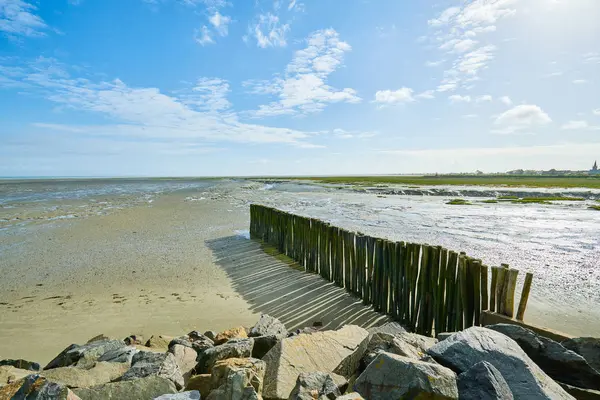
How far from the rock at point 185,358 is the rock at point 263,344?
72cm

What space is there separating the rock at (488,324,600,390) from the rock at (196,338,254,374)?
2.83 m

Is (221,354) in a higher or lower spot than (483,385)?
lower

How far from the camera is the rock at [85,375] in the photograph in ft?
10.3

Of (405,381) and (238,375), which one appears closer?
(405,381)

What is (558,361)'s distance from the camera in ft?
10.1

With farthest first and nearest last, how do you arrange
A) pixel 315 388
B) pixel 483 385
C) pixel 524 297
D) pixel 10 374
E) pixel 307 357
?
1. pixel 524 297
2. pixel 10 374
3. pixel 307 357
4. pixel 315 388
5. pixel 483 385

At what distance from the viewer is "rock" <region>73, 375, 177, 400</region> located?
272cm

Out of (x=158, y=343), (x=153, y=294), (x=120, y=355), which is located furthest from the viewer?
(x=153, y=294)

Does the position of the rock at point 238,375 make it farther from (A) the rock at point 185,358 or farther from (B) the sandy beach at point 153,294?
(B) the sandy beach at point 153,294

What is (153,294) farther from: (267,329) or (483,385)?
(483,385)

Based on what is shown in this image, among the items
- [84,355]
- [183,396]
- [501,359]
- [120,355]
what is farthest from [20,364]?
[501,359]

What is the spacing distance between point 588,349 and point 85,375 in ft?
16.3

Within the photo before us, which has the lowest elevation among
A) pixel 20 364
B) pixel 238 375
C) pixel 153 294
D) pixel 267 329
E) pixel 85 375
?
pixel 153 294

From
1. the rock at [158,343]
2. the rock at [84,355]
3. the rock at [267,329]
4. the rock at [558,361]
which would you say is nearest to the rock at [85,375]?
the rock at [84,355]
